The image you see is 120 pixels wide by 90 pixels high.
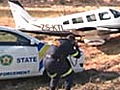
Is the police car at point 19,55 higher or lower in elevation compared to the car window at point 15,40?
lower

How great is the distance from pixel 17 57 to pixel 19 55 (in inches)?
2.8

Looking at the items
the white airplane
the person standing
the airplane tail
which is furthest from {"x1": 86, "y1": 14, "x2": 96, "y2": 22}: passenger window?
the person standing

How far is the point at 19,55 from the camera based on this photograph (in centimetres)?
1067

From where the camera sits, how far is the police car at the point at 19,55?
10.5 metres

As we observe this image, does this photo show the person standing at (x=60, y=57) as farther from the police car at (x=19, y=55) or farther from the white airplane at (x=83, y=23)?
the white airplane at (x=83, y=23)

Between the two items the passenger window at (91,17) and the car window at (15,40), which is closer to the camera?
the car window at (15,40)

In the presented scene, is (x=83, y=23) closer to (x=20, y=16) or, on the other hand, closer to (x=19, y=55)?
(x=20, y=16)

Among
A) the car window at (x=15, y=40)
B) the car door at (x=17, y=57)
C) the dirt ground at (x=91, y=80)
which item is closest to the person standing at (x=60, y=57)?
the dirt ground at (x=91, y=80)

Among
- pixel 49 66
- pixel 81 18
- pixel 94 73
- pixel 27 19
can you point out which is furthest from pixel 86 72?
pixel 27 19

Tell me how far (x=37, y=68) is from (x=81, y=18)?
10.4 m

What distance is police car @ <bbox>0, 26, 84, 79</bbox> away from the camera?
10.5m

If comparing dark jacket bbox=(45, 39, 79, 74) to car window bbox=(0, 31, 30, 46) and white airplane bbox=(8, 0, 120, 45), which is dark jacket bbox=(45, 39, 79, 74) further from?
white airplane bbox=(8, 0, 120, 45)

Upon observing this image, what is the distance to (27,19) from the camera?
2319 cm

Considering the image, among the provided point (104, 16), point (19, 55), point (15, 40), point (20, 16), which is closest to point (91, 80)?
point (19, 55)
